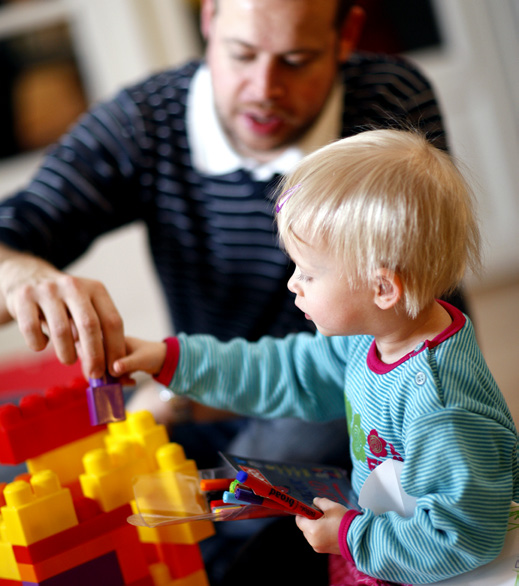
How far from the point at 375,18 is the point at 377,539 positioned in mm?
2399

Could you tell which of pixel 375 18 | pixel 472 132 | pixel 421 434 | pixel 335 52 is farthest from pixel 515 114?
pixel 421 434

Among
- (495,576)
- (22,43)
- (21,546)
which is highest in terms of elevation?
(22,43)

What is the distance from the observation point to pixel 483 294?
258cm

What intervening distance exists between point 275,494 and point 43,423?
28cm

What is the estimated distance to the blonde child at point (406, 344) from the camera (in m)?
0.53

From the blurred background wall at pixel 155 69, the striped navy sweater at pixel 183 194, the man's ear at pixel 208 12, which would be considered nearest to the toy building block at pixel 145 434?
the striped navy sweater at pixel 183 194

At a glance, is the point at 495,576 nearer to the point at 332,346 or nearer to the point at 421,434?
the point at 421,434

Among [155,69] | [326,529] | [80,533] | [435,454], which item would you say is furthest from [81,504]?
[155,69]

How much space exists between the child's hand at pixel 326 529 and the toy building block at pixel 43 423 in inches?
11.0

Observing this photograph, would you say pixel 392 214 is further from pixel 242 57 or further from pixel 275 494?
pixel 242 57

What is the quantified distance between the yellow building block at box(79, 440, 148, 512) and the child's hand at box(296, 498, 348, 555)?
186 millimetres

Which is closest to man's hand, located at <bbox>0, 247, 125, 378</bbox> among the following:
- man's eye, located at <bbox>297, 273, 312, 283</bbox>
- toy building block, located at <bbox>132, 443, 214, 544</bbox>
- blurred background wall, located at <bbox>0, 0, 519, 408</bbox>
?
toy building block, located at <bbox>132, 443, 214, 544</bbox>

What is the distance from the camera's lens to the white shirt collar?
111 centimetres

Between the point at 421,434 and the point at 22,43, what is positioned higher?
the point at 22,43
